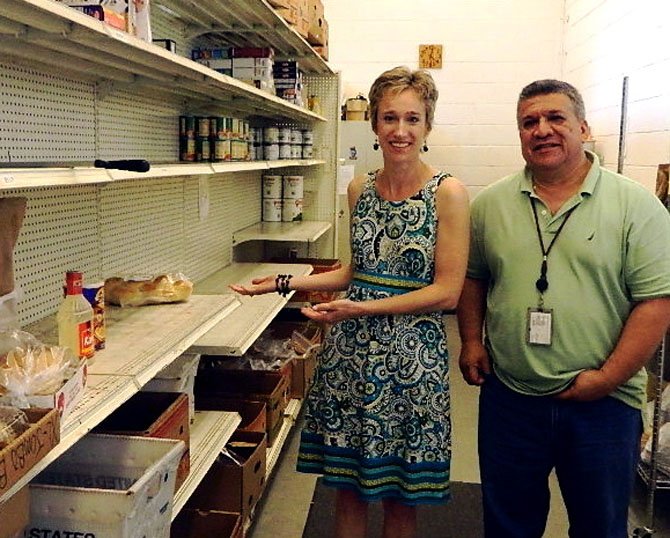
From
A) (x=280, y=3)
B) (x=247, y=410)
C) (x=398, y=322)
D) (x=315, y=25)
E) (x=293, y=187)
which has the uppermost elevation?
(x=315, y=25)

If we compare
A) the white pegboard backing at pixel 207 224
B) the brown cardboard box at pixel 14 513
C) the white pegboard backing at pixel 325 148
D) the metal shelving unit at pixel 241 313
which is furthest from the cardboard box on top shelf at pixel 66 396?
the white pegboard backing at pixel 325 148

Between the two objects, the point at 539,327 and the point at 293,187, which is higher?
the point at 293,187

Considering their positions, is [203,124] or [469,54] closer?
[203,124]

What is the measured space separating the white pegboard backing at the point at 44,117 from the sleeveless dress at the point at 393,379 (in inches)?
37.7

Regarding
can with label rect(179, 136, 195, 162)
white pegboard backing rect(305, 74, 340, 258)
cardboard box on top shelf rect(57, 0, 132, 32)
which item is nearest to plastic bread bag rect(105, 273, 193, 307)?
can with label rect(179, 136, 195, 162)

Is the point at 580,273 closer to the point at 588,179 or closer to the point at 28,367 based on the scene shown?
the point at 588,179

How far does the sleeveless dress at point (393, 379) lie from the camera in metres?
2.12

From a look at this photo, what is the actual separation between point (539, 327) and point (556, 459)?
0.40 m

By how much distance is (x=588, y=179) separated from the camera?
1.95 metres

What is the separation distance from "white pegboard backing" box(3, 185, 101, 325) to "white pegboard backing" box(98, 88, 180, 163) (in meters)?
0.26

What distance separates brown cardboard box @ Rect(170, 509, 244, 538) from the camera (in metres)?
2.38

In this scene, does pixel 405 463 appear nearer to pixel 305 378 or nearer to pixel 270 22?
pixel 305 378

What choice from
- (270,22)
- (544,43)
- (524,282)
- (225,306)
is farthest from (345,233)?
(524,282)

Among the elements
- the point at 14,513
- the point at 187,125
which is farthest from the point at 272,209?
the point at 14,513
